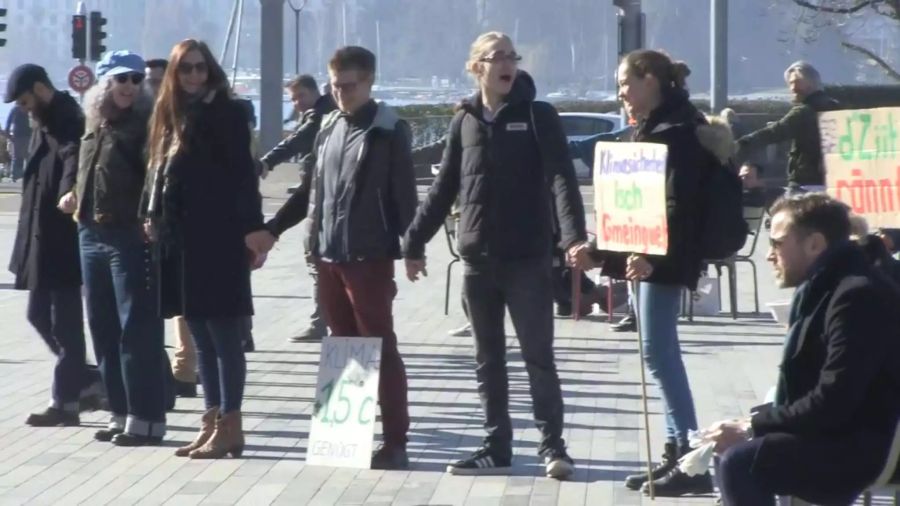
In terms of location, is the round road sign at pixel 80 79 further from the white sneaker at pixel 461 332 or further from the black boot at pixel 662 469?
the black boot at pixel 662 469

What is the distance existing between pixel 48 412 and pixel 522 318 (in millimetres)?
2732

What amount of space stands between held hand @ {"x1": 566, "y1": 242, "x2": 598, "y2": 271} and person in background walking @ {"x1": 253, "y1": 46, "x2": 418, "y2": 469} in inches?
30.3

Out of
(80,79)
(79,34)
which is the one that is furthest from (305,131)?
(79,34)

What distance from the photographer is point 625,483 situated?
24.8ft

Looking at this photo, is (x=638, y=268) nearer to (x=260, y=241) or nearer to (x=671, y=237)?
(x=671, y=237)

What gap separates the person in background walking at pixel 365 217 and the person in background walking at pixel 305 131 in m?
1.25

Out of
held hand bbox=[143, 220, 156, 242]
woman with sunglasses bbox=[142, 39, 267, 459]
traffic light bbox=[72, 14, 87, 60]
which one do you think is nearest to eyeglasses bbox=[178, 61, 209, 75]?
woman with sunglasses bbox=[142, 39, 267, 459]

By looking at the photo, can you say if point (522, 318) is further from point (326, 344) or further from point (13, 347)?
point (13, 347)

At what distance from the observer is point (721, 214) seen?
23.2ft

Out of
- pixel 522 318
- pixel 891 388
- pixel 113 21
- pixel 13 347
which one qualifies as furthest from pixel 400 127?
pixel 113 21

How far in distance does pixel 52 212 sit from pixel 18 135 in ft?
84.2

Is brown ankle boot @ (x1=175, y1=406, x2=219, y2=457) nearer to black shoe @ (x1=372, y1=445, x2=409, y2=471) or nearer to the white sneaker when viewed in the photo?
black shoe @ (x1=372, y1=445, x2=409, y2=471)

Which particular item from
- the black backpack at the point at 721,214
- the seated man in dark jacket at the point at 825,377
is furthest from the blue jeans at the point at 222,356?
the seated man in dark jacket at the point at 825,377

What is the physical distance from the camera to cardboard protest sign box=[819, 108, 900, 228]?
666 cm
